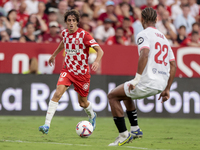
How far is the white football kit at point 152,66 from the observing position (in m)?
5.86

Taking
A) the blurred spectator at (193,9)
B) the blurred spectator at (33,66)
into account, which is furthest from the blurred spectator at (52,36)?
the blurred spectator at (193,9)

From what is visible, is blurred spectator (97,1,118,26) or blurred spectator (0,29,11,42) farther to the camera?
blurred spectator (97,1,118,26)

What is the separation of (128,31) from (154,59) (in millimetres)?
8741

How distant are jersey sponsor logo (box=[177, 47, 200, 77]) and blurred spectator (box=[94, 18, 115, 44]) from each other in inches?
99.6

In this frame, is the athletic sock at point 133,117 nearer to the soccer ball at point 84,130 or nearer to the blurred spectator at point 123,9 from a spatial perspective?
the soccer ball at point 84,130

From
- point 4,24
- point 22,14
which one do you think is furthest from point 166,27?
point 4,24

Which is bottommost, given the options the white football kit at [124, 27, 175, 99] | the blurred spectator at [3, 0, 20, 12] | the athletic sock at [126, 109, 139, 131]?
the athletic sock at [126, 109, 139, 131]

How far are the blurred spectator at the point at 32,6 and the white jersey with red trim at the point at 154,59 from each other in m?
9.19

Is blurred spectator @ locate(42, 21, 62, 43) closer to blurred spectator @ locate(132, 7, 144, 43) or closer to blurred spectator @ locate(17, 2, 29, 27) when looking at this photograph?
blurred spectator @ locate(17, 2, 29, 27)

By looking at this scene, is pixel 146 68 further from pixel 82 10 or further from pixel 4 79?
pixel 82 10

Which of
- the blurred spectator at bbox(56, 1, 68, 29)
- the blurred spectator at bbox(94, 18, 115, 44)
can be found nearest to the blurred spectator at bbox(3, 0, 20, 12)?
the blurred spectator at bbox(56, 1, 68, 29)

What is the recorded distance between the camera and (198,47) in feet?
45.0

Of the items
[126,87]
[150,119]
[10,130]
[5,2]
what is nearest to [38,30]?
[5,2]

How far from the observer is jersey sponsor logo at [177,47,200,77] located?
1361 centimetres
